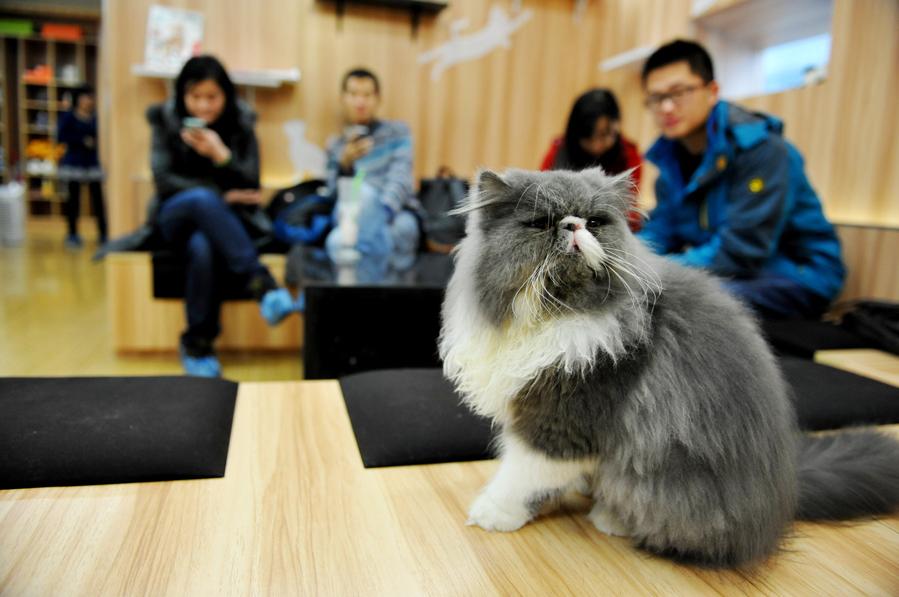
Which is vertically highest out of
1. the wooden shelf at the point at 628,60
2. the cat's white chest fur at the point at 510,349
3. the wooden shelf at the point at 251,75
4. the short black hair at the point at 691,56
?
A: the wooden shelf at the point at 628,60

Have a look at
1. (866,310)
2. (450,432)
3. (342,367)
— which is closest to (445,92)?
(342,367)

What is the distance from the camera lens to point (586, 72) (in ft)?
13.8

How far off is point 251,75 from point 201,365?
6.01 feet

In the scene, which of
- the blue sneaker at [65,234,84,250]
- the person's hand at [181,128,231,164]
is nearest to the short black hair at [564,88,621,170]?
the person's hand at [181,128,231,164]

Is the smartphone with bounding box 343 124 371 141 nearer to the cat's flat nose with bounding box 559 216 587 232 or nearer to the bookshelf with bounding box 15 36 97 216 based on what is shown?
the cat's flat nose with bounding box 559 216 587 232

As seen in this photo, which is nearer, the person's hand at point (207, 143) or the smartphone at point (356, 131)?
the person's hand at point (207, 143)

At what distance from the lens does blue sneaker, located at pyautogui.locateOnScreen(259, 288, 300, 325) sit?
259cm

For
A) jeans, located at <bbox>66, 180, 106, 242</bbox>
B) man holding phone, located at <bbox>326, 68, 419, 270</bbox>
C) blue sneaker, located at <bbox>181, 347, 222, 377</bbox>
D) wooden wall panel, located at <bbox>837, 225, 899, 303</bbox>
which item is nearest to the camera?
wooden wall panel, located at <bbox>837, 225, 899, 303</bbox>

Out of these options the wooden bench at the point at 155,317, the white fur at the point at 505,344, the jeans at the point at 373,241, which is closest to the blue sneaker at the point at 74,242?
the wooden bench at the point at 155,317

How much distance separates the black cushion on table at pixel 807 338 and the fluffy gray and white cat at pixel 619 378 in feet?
3.61

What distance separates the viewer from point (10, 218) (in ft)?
20.5

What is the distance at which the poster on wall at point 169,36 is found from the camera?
3293mm

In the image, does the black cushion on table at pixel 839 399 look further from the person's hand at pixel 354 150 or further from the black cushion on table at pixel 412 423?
the person's hand at pixel 354 150

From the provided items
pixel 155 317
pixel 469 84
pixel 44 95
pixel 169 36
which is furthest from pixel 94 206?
pixel 469 84
